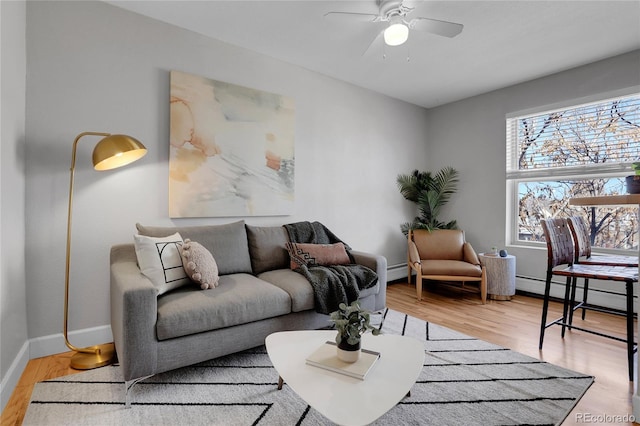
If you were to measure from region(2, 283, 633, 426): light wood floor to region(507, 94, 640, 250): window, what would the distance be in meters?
0.93

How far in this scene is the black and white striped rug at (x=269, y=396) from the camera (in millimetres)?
1648

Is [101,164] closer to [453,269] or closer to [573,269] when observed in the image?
[573,269]

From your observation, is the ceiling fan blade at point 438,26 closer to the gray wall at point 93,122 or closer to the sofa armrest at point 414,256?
the gray wall at point 93,122

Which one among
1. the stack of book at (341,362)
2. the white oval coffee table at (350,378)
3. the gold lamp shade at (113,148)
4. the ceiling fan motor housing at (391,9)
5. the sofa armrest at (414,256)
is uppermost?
the ceiling fan motor housing at (391,9)

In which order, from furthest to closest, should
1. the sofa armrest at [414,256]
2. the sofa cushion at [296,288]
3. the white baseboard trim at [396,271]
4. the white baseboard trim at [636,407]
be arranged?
the white baseboard trim at [396,271] < the sofa armrest at [414,256] < the sofa cushion at [296,288] < the white baseboard trim at [636,407]

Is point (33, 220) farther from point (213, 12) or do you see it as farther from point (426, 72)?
point (426, 72)

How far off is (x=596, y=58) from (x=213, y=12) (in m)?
3.74

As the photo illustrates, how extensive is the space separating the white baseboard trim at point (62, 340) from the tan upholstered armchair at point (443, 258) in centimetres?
303

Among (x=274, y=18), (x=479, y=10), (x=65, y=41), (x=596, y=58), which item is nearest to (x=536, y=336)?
(x=479, y=10)

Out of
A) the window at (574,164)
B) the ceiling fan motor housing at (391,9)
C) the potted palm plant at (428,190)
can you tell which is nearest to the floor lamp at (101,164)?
the ceiling fan motor housing at (391,9)

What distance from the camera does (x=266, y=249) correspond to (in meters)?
2.96

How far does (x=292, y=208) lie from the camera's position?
3514 millimetres

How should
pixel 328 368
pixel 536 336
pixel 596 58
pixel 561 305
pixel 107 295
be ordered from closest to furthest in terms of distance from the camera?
pixel 328 368 < pixel 107 295 < pixel 536 336 < pixel 596 58 < pixel 561 305

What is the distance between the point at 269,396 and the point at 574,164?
395cm
